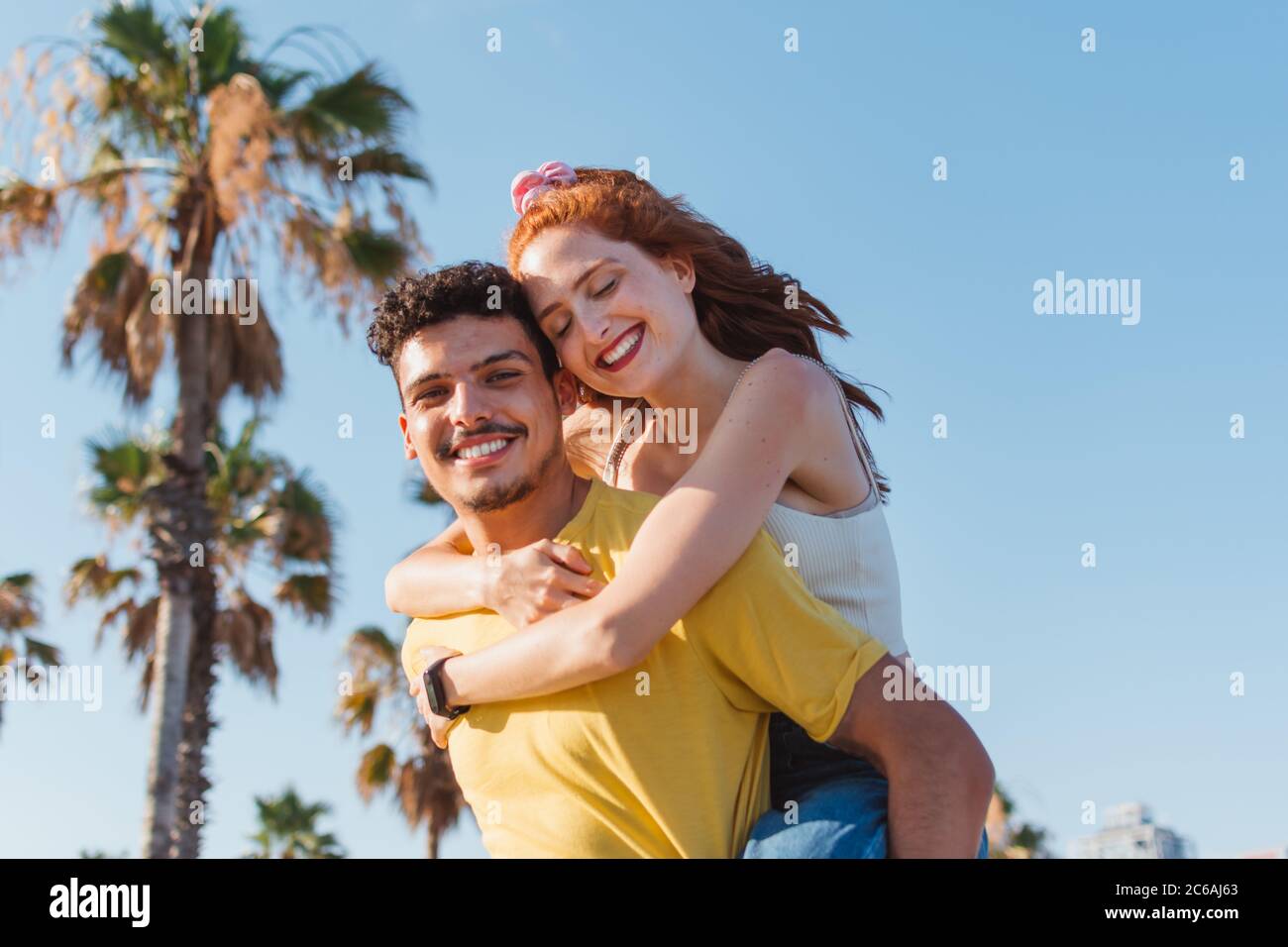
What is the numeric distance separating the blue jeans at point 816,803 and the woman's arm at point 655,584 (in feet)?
1.28

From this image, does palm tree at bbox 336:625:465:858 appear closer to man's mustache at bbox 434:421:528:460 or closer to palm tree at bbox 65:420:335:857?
palm tree at bbox 65:420:335:857

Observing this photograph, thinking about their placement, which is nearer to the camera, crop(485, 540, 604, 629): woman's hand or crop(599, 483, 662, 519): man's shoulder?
crop(485, 540, 604, 629): woman's hand

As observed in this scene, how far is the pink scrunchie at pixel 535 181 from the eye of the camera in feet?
12.8

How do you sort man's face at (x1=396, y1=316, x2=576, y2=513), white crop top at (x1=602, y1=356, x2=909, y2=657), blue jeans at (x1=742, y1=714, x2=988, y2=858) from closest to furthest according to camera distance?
Result: blue jeans at (x1=742, y1=714, x2=988, y2=858), man's face at (x1=396, y1=316, x2=576, y2=513), white crop top at (x1=602, y1=356, x2=909, y2=657)

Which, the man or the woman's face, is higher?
the woman's face

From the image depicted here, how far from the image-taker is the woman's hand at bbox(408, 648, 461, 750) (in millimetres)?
2992

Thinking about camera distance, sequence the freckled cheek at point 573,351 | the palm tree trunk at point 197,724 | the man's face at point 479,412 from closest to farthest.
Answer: the man's face at point 479,412, the freckled cheek at point 573,351, the palm tree trunk at point 197,724

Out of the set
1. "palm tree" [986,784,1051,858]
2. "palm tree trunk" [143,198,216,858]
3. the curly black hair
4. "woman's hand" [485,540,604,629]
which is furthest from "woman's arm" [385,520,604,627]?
"palm tree" [986,784,1051,858]

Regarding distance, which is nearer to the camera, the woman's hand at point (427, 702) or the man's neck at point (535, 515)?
the woman's hand at point (427, 702)

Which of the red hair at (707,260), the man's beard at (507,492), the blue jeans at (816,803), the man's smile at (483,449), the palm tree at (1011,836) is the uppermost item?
the red hair at (707,260)

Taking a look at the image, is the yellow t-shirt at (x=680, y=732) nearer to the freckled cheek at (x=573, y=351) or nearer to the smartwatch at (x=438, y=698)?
the smartwatch at (x=438, y=698)

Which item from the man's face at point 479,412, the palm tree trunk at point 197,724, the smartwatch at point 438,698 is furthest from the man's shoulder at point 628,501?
the palm tree trunk at point 197,724

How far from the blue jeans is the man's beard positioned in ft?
2.50
